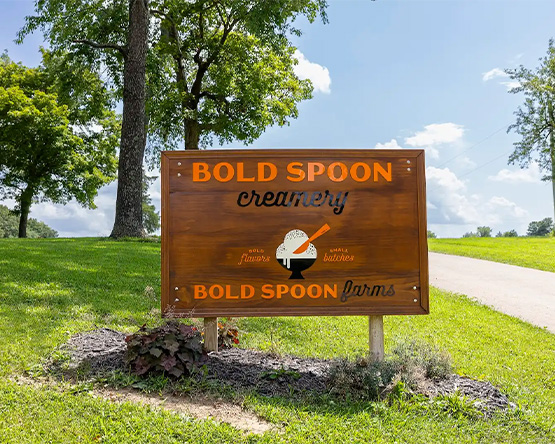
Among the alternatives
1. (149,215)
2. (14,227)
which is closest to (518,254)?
(149,215)

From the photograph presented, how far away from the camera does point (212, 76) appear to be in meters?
23.6

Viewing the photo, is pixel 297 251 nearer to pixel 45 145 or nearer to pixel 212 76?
pixel 212 76

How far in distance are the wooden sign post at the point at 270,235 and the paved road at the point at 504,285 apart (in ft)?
19.0

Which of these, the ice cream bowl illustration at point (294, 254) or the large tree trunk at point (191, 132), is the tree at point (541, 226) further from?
the ice cream bowl illustration at point (294, 254)

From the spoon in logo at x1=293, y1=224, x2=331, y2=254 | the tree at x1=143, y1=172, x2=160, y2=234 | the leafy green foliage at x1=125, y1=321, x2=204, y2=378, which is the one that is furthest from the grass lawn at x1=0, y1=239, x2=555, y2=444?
the tree at x1=143, y1=172, x2=160, y2=234

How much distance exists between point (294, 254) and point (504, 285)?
10.1 m

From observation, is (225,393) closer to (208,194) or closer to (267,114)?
(208,194)

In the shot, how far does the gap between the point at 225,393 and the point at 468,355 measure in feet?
13.9

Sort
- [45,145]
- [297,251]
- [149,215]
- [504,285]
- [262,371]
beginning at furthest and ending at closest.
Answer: [149,215] < [45,145] < [504,285] < [297,251] < [262,371]

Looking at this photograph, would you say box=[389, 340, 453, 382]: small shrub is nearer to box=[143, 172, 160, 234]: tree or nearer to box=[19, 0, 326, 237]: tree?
box=[19, 0, 326, 237]: tree

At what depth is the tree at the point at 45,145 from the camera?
90.8 ft

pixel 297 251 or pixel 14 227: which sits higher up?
pixel 14 227

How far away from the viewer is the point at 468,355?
7.28 metres

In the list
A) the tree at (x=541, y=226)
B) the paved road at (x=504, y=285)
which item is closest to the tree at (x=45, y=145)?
the paved road at (x=504, y=285)
